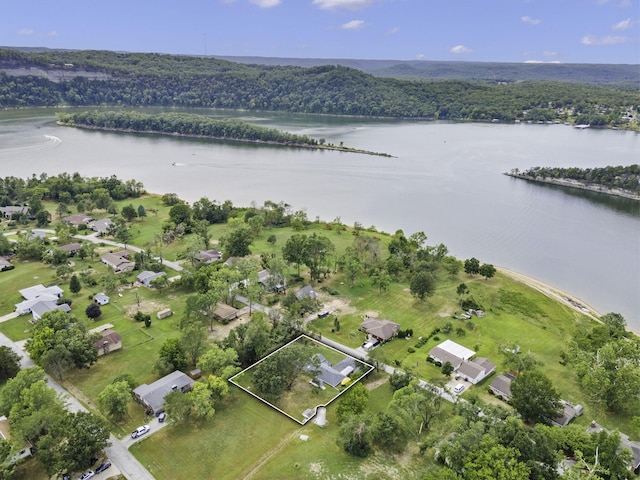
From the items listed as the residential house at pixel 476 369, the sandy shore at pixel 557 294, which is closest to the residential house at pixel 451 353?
the residential house at pixel 476 369

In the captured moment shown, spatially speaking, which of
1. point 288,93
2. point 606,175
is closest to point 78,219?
point 606,175

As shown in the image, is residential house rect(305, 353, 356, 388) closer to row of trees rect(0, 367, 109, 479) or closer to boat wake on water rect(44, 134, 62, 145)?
row of trees rect(0, 367, 109, 479)

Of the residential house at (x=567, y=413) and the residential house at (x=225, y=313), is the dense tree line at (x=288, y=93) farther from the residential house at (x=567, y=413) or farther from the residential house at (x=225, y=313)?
the residential house at (x=567, y=413)

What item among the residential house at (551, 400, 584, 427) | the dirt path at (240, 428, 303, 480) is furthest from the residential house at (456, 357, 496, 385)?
the dirt path at (240, 428, 303, 480)

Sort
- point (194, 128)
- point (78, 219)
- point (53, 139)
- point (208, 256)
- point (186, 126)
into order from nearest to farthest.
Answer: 1. point (208, 256)
2. point (78, 219)
3. point (53, 139)
4. point (194, 128)
5. point (186, 126)

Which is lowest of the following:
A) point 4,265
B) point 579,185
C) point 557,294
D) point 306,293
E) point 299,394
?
point 299,394

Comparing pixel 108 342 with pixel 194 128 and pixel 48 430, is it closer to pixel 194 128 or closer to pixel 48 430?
pixel 48 430
